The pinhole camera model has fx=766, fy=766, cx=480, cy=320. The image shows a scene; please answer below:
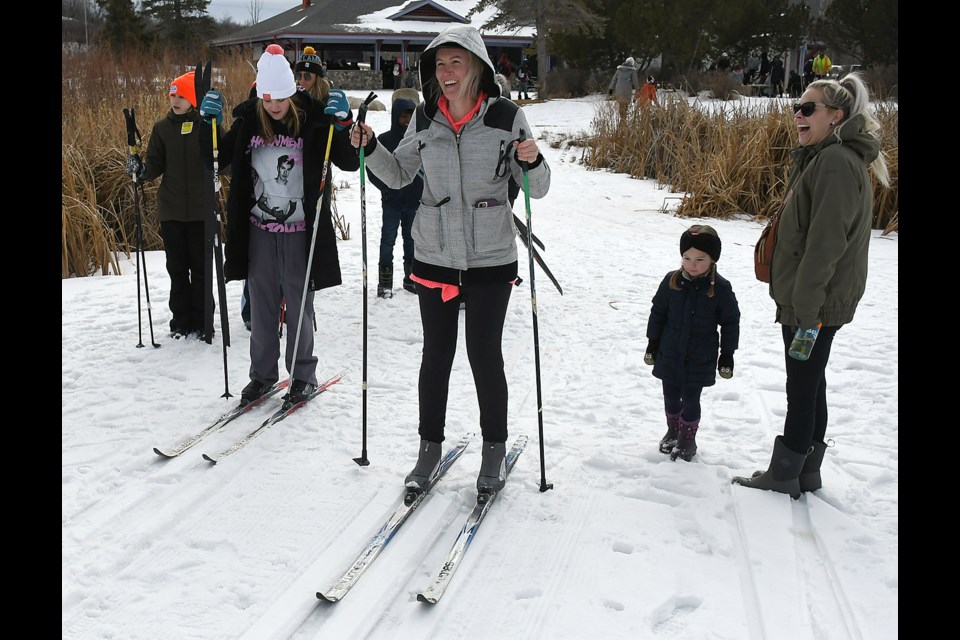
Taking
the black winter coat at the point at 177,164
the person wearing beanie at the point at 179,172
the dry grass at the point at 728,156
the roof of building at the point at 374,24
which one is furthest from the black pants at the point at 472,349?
the roof of building at the point at 374,24

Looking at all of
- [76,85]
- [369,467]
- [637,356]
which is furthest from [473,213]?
[76,85]

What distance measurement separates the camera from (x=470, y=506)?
339 centimetres

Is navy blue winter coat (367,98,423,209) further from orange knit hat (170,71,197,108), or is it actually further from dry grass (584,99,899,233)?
dry grass (584,99,899,233)

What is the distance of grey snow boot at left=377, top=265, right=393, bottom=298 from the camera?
21.6ft

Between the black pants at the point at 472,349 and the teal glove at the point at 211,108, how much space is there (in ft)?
5.58

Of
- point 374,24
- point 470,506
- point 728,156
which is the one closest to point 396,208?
point 470,506

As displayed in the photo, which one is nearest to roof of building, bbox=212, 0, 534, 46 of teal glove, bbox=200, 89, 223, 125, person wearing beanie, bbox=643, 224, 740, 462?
teal glove, bbox=200, 89, 223, 125

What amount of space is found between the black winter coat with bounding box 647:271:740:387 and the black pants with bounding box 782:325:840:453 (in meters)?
0.31

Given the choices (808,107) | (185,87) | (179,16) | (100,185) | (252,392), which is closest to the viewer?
(808,107)

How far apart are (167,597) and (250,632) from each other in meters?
0.39

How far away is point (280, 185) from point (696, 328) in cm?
225

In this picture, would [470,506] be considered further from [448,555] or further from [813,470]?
[813,470]

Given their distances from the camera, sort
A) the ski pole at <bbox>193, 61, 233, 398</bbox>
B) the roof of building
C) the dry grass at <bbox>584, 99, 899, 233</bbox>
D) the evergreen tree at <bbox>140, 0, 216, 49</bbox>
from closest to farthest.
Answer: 1. the ski pole at <bbox>193, 61, 233, 398</bbox>
2. the dry grass at <bbox>584, 99, 899, 233</bbox>
3. the roof of building
4. the evergreen tree at <bbox>140, 0, 216, 49</bbox>
